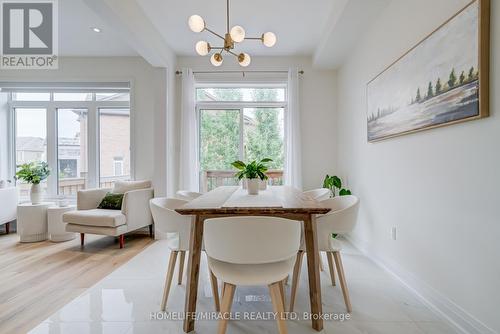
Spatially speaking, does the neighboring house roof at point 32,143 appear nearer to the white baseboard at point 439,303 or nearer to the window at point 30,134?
the window at point 30,134

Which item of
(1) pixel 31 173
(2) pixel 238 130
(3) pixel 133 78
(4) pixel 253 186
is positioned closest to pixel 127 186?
(1) pixel 31 173

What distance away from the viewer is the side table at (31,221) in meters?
3.41

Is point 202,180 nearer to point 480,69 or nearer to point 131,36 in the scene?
point 131,36

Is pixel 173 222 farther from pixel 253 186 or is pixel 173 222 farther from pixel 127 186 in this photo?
pixel 127 186

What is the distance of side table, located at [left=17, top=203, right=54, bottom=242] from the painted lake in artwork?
14.8 feet

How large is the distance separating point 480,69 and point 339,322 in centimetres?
180

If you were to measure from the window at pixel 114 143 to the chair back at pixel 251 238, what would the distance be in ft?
11.3

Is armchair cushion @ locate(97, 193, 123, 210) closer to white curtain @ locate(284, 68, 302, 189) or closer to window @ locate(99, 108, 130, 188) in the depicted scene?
window @ locate(99, 108, 130, 188)

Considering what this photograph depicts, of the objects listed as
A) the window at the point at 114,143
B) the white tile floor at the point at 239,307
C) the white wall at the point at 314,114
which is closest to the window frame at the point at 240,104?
the white wall at the point at 314,114

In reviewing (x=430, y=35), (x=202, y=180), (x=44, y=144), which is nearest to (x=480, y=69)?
(x=430, y=35)

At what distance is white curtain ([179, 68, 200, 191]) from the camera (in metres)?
3.93

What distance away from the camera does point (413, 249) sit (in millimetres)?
2111

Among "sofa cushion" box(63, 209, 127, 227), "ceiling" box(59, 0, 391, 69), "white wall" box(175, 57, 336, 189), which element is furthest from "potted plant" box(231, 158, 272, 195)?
"white wall" box(175, 57, 336, 189)

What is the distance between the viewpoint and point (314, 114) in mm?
4090
